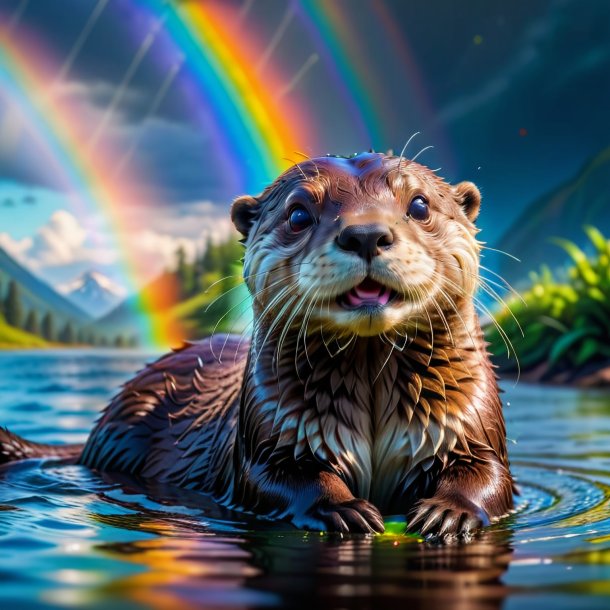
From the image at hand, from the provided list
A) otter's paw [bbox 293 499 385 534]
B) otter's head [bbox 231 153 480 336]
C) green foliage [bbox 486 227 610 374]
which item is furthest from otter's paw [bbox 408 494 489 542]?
green foliage [bbox 486 227 610 374]

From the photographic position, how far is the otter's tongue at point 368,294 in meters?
3.07

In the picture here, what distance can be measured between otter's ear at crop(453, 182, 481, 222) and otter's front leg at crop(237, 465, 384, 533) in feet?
3.90

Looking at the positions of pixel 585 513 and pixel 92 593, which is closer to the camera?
pixel 92 593

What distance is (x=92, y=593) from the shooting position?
2146 millimetres

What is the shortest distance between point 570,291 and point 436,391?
31.8 ft

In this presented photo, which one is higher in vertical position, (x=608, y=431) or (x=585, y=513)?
(x=608, y=431)

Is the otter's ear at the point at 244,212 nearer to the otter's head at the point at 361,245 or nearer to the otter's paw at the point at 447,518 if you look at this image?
the otter's head at the point at 361,245

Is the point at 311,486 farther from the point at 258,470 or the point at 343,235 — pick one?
the point at 343,235

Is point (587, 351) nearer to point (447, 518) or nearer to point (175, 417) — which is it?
point (175, 417)

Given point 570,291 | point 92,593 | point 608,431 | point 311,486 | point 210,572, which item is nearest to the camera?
point 92,593

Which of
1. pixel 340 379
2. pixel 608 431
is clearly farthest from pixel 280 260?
pixel 608 431

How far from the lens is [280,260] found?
3.41 metres

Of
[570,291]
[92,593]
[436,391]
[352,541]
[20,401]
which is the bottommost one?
[92,593]

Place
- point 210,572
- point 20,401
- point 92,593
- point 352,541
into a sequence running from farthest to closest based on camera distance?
point 20,401 < point 352,541 < point 210,572 < point 92,593
